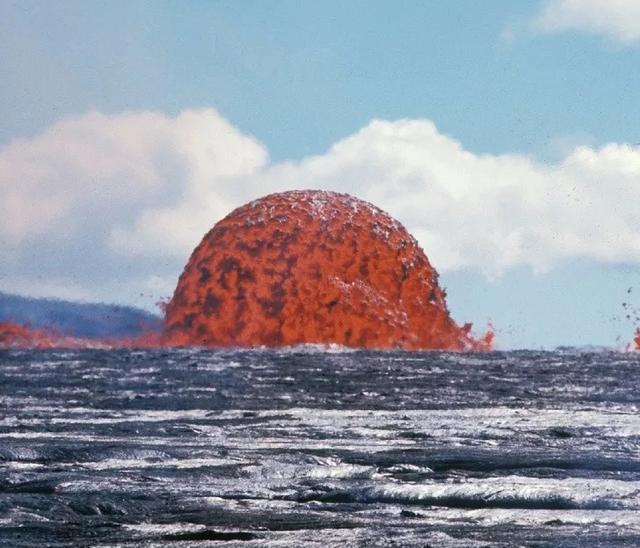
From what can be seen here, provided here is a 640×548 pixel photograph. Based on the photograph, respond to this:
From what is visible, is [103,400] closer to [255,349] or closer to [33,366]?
[33,366]

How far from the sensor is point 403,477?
5562 mm

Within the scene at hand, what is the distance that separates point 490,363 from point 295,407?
11.0 meters

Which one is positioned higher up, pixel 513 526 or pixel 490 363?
pixel 490 363

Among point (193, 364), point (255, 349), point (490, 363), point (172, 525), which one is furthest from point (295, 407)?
point (255, 349)

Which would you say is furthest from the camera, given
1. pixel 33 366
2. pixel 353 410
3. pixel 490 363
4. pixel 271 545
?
pixel 490 363

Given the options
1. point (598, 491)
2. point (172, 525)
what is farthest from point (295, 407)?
point (172, 525)

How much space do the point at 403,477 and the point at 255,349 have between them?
21.9 meters

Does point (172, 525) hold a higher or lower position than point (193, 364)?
lower

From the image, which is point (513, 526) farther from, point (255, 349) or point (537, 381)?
point (255, 349)

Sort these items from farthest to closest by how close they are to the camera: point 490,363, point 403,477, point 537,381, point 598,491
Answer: point 490,363
point 537,381
point 403,477
point 598,491

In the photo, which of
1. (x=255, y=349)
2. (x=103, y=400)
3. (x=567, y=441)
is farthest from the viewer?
(x=255, y=349)

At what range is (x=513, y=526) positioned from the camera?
4281mm

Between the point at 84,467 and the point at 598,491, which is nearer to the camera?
the point at 598,491

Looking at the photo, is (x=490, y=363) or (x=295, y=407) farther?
(x=490, y=363)
